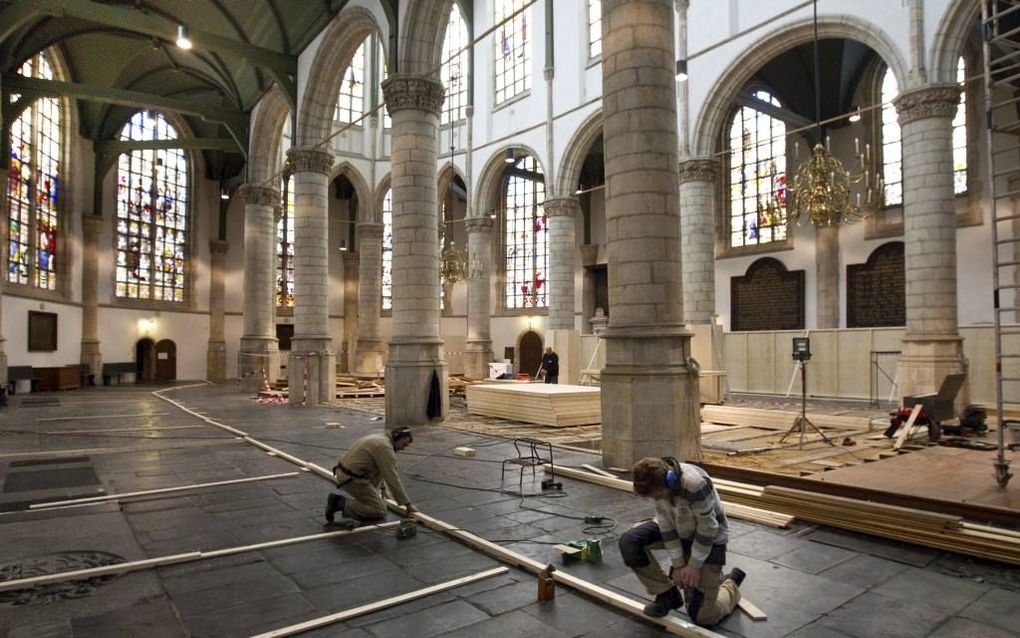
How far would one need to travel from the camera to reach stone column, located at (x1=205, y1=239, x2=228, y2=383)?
29.8 metres

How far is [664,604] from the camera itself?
3.44m

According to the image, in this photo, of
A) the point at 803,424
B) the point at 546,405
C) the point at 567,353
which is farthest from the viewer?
the point at 567,353

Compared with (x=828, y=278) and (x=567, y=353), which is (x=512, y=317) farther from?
(x=828, y=278)

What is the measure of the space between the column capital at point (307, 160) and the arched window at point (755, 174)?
13720 mm

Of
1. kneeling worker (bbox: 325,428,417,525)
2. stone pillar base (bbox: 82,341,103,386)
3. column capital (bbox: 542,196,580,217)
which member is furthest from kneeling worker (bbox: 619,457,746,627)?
A: stone pillar base (bbox: 82,341,103,386)

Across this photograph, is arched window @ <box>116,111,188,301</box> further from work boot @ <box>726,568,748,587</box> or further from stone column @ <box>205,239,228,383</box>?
work boot @ <box>726,568,748,587</box>

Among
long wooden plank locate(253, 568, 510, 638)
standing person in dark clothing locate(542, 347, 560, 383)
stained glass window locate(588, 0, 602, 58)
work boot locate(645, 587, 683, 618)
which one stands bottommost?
long wooden plank locate(253, 568, 510, 638)

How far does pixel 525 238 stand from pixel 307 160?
14.8m

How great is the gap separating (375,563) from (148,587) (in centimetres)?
140

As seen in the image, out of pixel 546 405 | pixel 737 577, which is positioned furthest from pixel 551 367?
pixel 737 577

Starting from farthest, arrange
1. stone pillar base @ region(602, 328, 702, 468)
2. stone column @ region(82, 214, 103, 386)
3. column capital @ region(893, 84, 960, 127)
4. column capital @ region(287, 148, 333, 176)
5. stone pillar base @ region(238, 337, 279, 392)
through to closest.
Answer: stone column @ region(82, 214, 103, 386) → stone pillar base @ region(238, 337, 279, 392) → column capital @ region(287, 148, 333, 176) → column capital @ region(893, 84, 960, 127) → stone pillar base @ region(602, 328, 702, 468)

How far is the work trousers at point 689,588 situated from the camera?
132 inches

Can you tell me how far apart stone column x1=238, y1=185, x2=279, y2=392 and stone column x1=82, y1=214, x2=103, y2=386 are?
7.75m

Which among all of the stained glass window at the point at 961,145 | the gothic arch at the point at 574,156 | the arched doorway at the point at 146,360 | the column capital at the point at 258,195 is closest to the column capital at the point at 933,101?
the stained glass window at the point at 961,145
